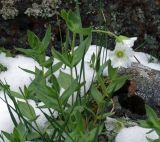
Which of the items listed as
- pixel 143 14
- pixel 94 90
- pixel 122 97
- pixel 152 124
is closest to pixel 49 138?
pixel 94 90

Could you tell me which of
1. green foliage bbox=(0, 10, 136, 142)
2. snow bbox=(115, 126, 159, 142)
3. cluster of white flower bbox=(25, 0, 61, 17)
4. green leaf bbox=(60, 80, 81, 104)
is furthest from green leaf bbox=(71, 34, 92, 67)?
cluster of white flower bbox=(25, 0, 61, 17)

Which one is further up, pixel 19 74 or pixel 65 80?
pixel 65 80

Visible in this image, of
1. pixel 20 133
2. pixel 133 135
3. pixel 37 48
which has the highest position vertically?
pixel 37 48

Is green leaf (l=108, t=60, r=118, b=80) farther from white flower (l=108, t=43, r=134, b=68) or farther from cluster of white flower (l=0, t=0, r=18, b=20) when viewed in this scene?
cluster of white flower (l=0, t=0, r=18, b=20)

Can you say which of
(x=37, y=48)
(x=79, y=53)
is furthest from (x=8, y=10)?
(x=79, y=53)

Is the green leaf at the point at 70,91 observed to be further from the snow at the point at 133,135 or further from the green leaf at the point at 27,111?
the snow at the point at 133,135

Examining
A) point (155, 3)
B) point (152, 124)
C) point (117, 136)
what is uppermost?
point (155, 3)

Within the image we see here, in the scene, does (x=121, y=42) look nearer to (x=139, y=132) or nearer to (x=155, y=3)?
(x=139, y=132)

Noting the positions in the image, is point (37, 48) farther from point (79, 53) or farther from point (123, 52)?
point (123, 52)
